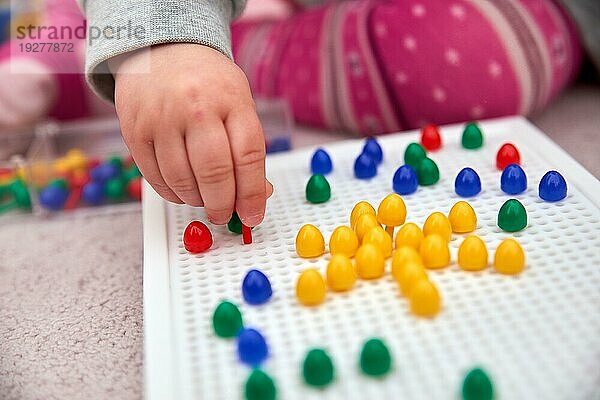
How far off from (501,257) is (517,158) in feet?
0.80

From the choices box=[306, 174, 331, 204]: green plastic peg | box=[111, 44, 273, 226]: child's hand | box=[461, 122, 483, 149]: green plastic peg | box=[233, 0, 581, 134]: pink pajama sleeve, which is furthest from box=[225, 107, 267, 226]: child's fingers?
box=[233, 0, 581, 134]: pink pajama sleeve

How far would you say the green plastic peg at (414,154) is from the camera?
→ 0.84 meters

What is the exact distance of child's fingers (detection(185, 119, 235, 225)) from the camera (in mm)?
644

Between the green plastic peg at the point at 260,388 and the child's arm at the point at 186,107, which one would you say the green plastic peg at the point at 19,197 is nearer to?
the child's arm at the point at 186,107

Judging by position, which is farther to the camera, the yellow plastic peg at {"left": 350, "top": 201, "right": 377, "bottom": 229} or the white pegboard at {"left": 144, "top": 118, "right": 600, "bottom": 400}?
the yellow plastic peg at {"left": 350, "top": 201, "right": 377, "bottom": 229}

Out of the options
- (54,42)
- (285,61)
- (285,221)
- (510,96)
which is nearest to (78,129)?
(54,42)

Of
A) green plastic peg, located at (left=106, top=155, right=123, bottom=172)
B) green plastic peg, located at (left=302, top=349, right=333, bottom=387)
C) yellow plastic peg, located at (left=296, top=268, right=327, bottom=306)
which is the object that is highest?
green plastic peg, located at (left=302, top=349, right=333, bottom=387)

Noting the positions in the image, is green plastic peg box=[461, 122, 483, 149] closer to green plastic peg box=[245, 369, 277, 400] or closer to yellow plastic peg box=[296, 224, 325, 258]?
yellow plastic peg box=[296, 224, 325, 258]

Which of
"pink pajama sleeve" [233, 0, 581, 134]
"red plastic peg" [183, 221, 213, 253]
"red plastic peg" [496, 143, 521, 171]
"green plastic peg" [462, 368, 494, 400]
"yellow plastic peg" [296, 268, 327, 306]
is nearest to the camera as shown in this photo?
"green plastic peg" [462, 368, 494, 400]

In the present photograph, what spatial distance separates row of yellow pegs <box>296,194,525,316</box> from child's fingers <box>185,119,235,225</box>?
9cm

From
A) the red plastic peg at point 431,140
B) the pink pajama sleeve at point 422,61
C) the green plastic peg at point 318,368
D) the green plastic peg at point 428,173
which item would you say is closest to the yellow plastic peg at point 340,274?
the green plastic peg at point 318,368

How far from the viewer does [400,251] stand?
639 mm

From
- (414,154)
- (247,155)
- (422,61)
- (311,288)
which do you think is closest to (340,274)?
(311,288)

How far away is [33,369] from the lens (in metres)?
0.68
